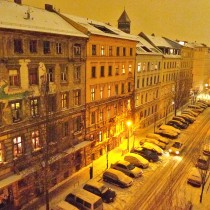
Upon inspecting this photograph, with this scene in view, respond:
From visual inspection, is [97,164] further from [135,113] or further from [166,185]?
[135,113]

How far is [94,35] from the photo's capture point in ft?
102

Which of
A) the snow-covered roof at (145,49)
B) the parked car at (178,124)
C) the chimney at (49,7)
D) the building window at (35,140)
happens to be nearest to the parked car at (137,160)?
the building window at (35,140)

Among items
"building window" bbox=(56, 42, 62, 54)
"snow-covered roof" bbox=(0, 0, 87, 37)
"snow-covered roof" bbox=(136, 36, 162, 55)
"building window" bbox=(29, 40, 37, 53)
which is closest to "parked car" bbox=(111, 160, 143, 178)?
"building window" bbox=(56, 42, 62, 54)

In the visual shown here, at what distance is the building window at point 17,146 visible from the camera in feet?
76.4

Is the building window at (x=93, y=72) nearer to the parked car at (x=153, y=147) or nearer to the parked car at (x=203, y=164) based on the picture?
the parked car at (x=153, y=147)

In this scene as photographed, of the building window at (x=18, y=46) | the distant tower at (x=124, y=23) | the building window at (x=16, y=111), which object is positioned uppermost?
the distant tower at (x=124, y=23)

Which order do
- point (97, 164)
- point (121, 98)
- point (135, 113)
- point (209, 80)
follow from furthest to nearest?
point (209, 80)
point (135, 113)
point (121, 98)
point (97, 164)

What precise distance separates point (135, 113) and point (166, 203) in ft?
71.3

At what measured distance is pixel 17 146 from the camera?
927 inches

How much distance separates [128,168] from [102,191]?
6.24 m

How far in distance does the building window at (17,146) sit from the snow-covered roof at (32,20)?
385 inches

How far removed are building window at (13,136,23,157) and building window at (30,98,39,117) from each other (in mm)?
2660

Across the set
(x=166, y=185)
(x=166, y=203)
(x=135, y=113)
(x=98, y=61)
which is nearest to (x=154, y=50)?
(x=135, y=113)

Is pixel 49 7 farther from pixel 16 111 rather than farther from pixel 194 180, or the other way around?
pixel 194 180
